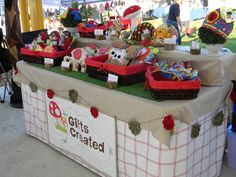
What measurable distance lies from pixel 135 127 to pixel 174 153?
0.27 meters

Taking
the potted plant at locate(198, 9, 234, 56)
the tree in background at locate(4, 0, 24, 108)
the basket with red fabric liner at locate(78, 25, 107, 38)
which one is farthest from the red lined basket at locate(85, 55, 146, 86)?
the tree in background at locate(4, 0, 24, 108)

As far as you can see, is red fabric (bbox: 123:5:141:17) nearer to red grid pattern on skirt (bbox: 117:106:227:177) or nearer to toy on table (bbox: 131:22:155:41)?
toy on table (bbox: 131:22:155:41)

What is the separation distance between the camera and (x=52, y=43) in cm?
258

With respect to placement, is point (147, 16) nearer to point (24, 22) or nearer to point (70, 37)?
point (24, 22)

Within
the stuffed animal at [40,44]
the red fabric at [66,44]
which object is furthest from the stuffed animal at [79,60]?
the stuffed animal at [40,44]

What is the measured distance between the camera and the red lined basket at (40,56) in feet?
8.28

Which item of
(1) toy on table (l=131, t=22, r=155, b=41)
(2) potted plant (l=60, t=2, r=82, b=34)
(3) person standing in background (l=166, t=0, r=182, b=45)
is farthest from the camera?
(3) person standing in background (l=166, t=0, r=182, b=45)

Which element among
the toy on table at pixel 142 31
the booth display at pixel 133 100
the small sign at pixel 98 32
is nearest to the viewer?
the booth display at pixel 133 100

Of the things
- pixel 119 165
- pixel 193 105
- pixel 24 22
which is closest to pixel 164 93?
pixel 193 105

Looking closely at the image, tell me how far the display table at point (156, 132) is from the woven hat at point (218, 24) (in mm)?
344

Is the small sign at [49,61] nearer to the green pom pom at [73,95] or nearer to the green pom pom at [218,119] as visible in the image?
the green pom pom at [73,95]

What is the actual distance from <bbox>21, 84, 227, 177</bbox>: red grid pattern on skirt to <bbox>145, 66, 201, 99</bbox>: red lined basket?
0.17 m

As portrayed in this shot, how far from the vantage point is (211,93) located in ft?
5.83

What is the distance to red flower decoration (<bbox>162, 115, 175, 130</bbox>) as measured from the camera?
1.54 meters
